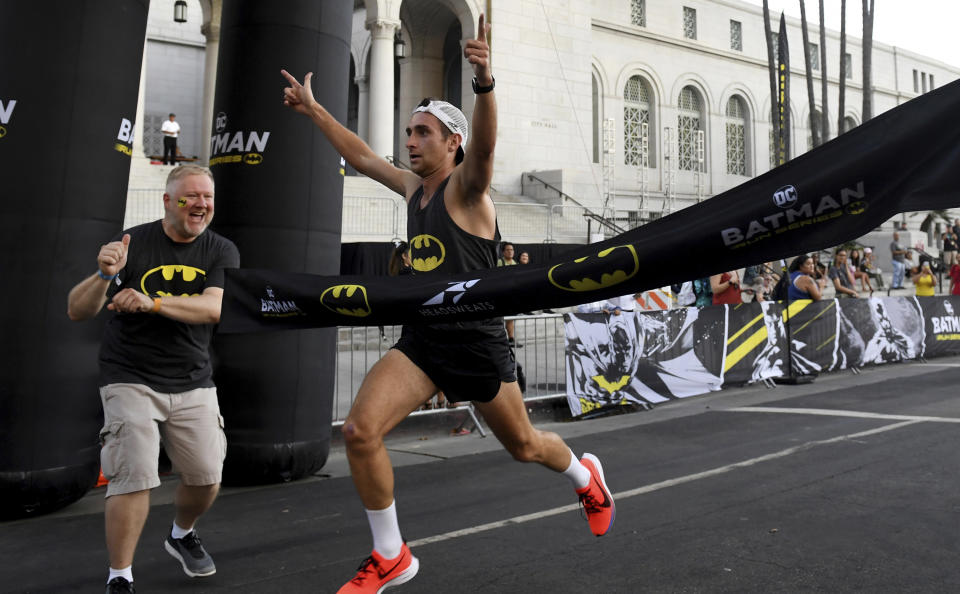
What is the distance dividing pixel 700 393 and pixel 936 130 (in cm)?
872

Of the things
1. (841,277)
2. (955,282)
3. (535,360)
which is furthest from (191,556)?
(955,282)

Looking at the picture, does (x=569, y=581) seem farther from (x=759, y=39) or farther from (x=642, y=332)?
(x=759, y=39)

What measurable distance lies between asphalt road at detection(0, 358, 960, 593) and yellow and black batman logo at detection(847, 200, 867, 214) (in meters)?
1.90

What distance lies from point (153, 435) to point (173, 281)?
79 centimetres

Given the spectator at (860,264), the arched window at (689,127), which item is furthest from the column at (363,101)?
the spectator at (860,264)

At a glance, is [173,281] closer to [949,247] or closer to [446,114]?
[446,114]

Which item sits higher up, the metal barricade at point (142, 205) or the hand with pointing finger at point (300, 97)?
the metal barricade at point (142, 205)

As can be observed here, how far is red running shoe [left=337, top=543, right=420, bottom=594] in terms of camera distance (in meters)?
3.60

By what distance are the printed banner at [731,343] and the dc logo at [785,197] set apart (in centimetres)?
687

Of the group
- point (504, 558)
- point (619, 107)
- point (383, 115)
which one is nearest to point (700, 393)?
point (504, 558)

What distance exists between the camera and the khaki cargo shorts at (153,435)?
3.88 meters

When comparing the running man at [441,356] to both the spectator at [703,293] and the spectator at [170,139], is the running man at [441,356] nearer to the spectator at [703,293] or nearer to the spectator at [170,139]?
the spectator at [703,293]

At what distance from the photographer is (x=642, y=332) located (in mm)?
10727

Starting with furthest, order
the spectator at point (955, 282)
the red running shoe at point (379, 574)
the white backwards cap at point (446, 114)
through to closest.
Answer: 1. the spectator at point (955, 282)
2. the white backwards cap at point (446, 114)
3. the red running shoe at point (379, 574)
